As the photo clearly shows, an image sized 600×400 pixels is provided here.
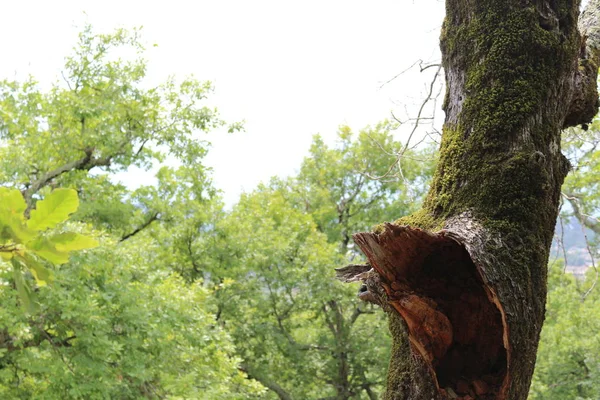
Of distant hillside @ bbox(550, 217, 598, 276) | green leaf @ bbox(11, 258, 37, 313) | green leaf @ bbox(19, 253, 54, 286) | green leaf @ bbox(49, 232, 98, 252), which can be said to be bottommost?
green leaf @ bbox(11, 258, 37, 313)

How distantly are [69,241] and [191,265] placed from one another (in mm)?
13137

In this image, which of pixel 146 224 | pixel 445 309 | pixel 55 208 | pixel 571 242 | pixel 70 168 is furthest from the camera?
pixel 571 242

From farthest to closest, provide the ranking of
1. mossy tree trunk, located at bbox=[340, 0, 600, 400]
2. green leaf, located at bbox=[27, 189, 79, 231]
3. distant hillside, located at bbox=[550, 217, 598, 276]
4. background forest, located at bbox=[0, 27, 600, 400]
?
background forest, located at bbox=[0, 27, 600, 400], distant hillside, located at bbox=[550, 217, 598, 276], mossy tree trunk, located at bbox=[340, 0, 600, 400], green leaf, located at bbox=[27, 189, 79, 231]

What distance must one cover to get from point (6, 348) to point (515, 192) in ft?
22.3

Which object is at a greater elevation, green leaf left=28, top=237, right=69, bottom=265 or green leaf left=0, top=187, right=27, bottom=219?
green leaf left=0, top=187, right=27, bottom=219

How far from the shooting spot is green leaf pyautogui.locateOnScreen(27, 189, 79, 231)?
0.89 metres

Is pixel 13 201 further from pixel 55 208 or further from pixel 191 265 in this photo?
pixel 191 265

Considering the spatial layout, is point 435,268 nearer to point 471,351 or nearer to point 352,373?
point 471,351

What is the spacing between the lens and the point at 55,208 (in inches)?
35.4

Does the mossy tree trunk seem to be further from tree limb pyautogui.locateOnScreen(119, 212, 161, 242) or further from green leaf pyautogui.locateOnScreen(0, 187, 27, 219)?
tree limb pyautogui.locateOnScreen(119, 212, 161, 242)

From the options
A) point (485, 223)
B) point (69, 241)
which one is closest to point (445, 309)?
point (485, 223)

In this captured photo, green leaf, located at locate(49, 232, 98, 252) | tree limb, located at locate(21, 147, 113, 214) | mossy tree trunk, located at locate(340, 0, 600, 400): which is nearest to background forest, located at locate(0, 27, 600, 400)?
tree limb, located at locate(21, 147, 113, 214)

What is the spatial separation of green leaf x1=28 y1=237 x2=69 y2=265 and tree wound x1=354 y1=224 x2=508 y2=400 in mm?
1172

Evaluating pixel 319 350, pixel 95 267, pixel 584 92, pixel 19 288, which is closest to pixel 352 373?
pixel 319 350
